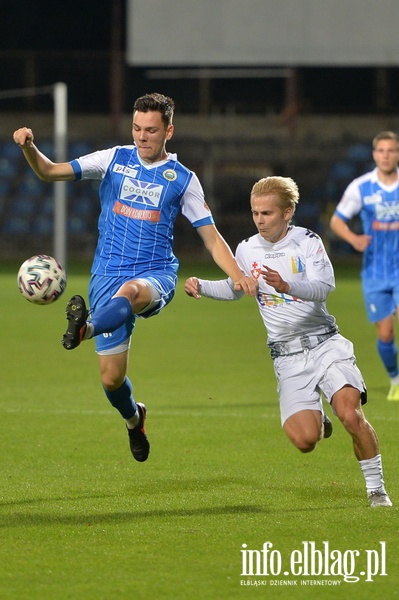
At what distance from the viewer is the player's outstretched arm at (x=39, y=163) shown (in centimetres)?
665

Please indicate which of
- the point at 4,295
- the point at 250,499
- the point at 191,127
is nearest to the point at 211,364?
the point at 250,499

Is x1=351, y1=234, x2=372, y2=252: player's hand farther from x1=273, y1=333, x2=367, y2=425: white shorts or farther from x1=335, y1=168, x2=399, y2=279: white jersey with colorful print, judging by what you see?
x1=273, y1=333, x2=367, y2=425: white shorts

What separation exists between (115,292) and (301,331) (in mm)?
1279

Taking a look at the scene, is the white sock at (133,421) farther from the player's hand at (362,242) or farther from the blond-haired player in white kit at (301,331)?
the player's hand at (362,242)

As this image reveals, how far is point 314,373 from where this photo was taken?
6.29 meters

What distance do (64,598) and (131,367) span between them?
8.54 metres

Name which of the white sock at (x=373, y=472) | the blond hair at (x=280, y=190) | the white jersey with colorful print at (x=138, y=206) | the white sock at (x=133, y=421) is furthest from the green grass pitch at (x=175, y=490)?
the blond hair at (x=280, y=190)

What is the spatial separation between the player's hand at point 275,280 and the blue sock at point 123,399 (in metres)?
1.83

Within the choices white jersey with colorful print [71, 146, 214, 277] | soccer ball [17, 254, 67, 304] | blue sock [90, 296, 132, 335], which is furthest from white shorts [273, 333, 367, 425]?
soccer ball [17, 254, 67, 304]

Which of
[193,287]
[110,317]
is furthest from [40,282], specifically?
[193,287]

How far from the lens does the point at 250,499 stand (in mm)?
6465

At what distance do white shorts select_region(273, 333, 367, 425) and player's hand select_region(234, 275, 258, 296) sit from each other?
432 mm

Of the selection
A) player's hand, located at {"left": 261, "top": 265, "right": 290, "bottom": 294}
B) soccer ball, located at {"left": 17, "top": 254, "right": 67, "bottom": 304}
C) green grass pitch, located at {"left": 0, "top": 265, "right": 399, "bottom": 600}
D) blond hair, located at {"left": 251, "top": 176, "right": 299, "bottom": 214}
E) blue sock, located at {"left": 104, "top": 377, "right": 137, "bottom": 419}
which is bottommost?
green grass pitch, located at {"left": 0, "top": 265, "right": 399, "bottom": 600}

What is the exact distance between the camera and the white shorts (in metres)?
6.20
